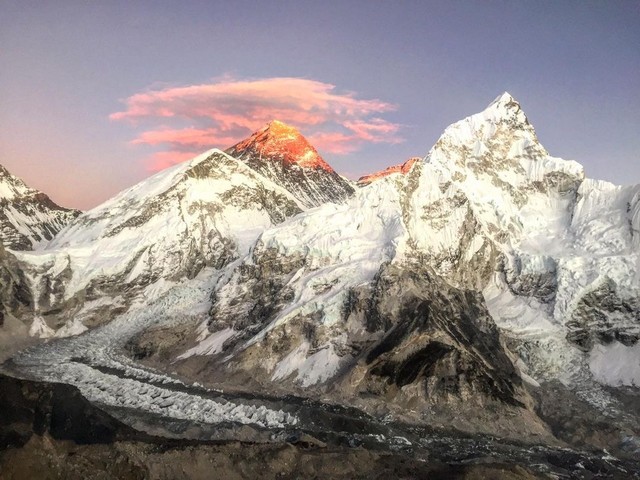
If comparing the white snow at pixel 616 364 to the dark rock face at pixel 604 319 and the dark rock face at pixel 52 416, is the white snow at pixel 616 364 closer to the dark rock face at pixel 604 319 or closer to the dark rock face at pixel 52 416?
the dark rock face at pixel 604 319

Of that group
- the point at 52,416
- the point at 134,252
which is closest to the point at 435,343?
the point at 52,416

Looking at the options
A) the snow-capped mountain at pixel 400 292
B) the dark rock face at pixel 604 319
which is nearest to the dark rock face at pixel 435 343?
the snow-capped mountain at pixel 400 292

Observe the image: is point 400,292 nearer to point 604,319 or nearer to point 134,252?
point 604,319

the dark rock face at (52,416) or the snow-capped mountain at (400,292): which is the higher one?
the snow-capped mountain at (400,292)

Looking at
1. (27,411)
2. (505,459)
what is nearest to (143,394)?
(27,411)

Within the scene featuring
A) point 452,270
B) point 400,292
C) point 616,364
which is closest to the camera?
point 616,364

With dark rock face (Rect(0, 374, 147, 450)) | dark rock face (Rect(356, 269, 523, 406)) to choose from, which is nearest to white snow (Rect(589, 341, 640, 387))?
dark rock face (Rect(356, 269, 523, 406))

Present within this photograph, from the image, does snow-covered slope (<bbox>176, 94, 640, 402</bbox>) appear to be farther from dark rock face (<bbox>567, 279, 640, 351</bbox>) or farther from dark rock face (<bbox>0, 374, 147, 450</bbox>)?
dark rock face (<bbox>0, 374, 147, 450</bbox>)

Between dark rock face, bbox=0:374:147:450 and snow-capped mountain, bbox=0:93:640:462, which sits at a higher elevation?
snow-capped mountain, bbox=0:93:640:462

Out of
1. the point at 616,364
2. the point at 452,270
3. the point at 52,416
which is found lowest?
the point at 52,416

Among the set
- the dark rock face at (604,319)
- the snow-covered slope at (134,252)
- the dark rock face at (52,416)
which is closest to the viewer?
the dark rock face at (52,416)
